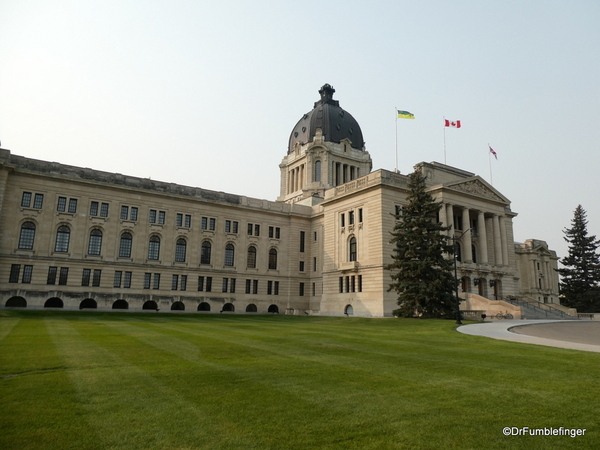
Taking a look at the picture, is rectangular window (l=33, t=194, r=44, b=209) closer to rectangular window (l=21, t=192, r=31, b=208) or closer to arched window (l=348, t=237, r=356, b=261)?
rectangular window (l=21, t=192, r=31, b=208)

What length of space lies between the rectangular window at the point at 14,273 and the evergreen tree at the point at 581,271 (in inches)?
Answer: 3098

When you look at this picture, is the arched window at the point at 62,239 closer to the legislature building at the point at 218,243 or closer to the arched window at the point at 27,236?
the legislature building at the point at 218,243

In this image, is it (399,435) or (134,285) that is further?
(134,285)

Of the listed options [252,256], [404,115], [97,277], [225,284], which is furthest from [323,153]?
[97,277]

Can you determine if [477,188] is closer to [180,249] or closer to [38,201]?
[180,249]

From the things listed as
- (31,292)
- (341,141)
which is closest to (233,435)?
(31,292)

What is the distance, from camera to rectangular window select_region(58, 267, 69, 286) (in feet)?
159

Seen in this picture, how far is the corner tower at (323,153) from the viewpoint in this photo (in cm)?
8312

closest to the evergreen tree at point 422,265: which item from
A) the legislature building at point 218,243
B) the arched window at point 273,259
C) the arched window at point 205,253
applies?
the legislature building at point 218,243

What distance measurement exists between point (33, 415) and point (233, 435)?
347 cm

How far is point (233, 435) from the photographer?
6.11 m

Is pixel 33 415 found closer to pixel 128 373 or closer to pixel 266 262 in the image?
pixel 128 373

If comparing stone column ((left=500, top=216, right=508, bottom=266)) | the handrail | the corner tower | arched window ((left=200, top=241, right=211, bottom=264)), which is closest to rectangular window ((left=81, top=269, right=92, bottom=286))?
arched window ((left=200, top=241, right=211, bottom=264))

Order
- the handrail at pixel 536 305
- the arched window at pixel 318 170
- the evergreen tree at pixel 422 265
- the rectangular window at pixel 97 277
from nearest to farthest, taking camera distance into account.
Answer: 1. the evergreen tree at pixel 422 265
2. the rectangular window at pixel 97 277
3. the handrail at pixel 536 305
4. the arched window at pixel 318 170
